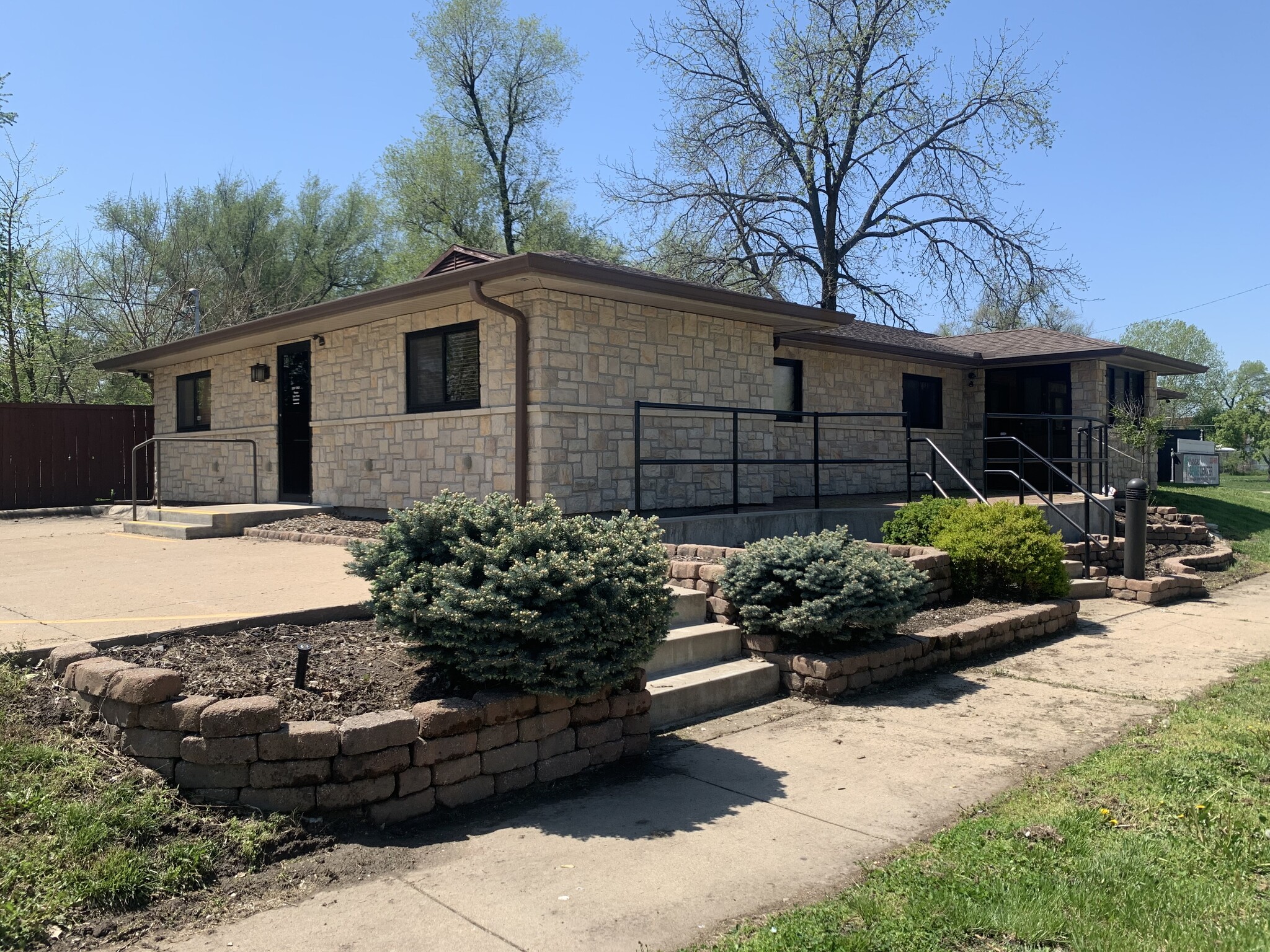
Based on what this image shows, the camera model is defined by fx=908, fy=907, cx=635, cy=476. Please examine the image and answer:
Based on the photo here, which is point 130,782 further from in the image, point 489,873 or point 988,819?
point 988,819

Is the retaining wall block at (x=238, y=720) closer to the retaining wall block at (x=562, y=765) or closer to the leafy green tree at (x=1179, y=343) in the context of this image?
the retaining wall block at (x=562, y=765)

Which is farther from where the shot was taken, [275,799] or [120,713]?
[120,713]

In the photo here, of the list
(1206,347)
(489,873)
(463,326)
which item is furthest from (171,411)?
(1206,347)

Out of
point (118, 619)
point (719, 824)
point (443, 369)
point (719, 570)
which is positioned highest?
point (443, 369)

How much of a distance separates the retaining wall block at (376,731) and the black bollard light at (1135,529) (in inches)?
344

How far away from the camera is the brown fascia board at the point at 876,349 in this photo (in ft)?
43.3

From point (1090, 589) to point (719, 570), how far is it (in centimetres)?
548

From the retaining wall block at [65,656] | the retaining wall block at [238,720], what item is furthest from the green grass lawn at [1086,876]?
the retaining wall block at [65,656]

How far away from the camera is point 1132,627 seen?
27.6ft

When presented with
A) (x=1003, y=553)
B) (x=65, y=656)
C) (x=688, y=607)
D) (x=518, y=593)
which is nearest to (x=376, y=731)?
(x=518, y=593)

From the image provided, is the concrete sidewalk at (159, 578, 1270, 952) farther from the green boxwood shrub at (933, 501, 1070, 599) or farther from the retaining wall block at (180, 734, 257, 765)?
the green boxwood shrub at (933, 501, 1070, 599)

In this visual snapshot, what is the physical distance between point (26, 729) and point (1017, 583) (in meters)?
7.66

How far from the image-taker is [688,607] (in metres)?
6.45

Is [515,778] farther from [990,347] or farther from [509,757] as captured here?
[990,347]
